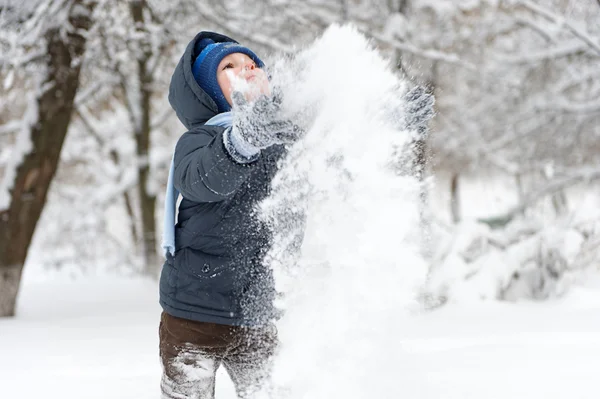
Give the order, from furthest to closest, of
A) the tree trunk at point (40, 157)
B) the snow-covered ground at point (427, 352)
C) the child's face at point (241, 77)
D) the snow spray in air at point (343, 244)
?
1. the tree trunk at point (40, 157)
2. the snow-covered ground at point (427, 352)
3. the snow spray in air at point (343, 244)
4. the child's face at point (241, 77)

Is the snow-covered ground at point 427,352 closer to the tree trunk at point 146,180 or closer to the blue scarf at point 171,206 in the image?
the blue scarf at point 171,206

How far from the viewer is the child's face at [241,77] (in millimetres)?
1789

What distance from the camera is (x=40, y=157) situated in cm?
551

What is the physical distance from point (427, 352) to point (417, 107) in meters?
2.28

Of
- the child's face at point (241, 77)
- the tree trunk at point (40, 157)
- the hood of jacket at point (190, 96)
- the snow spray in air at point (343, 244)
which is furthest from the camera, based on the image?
the tree trunk at point (40, 157)

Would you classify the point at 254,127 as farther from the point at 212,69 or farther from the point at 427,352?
the point at 427,352

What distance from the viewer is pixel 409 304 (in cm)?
208

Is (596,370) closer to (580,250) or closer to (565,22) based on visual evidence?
(580,250)

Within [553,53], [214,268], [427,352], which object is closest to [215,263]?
[214,268]

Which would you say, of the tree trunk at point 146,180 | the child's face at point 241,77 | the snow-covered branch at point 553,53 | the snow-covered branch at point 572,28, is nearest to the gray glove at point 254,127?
the child's face at point 241,77

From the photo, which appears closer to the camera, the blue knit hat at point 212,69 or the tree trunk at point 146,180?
the blue knit hat at point 212,69

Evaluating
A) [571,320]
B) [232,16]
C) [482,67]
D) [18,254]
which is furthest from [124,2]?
[482,67]

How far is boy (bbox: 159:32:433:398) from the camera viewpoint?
194cm

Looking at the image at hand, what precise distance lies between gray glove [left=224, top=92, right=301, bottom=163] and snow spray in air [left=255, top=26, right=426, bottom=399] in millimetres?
269
